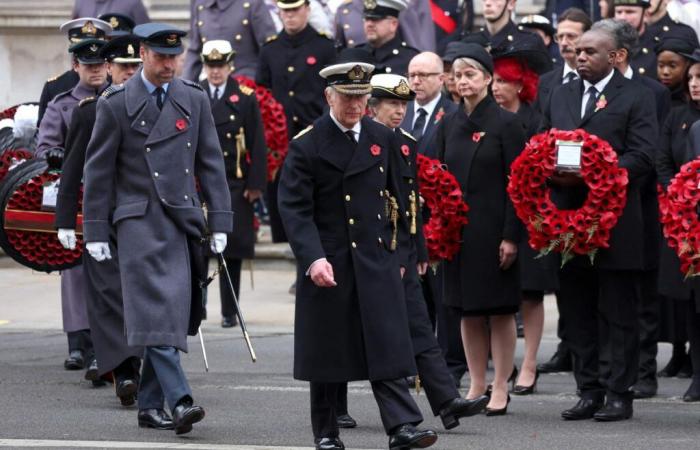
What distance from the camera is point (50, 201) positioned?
1212 cm

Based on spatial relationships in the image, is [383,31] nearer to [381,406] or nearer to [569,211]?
[569,211]

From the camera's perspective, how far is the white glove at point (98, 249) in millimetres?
10211

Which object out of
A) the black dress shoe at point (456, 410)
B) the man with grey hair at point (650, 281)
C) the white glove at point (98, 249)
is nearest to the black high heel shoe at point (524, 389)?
the man with grey hair at point (650, 281)

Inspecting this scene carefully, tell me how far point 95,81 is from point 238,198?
302 cm

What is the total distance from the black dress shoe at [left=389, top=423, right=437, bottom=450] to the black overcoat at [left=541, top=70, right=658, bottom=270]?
1.80m

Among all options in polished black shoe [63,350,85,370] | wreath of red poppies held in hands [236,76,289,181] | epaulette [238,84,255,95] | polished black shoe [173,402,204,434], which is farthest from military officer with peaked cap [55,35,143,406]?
wreath of red poppies held in hands [236,76,289,181]

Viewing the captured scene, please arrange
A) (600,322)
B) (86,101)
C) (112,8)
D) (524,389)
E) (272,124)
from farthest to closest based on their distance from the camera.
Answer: (112,8), (272,124), (524,389), (86,101), (600,322)

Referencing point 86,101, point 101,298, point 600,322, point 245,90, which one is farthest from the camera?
point 245,90

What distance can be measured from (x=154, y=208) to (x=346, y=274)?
1.27m

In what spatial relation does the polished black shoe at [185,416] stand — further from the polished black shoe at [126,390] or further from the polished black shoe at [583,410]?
the polished black shoe at [583,410]

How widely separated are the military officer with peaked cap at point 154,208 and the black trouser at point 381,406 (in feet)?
2.64

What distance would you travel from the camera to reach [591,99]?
10773mm

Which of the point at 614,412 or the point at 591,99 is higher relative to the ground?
the point at 591,99

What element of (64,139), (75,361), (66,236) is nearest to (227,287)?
(75,361)
